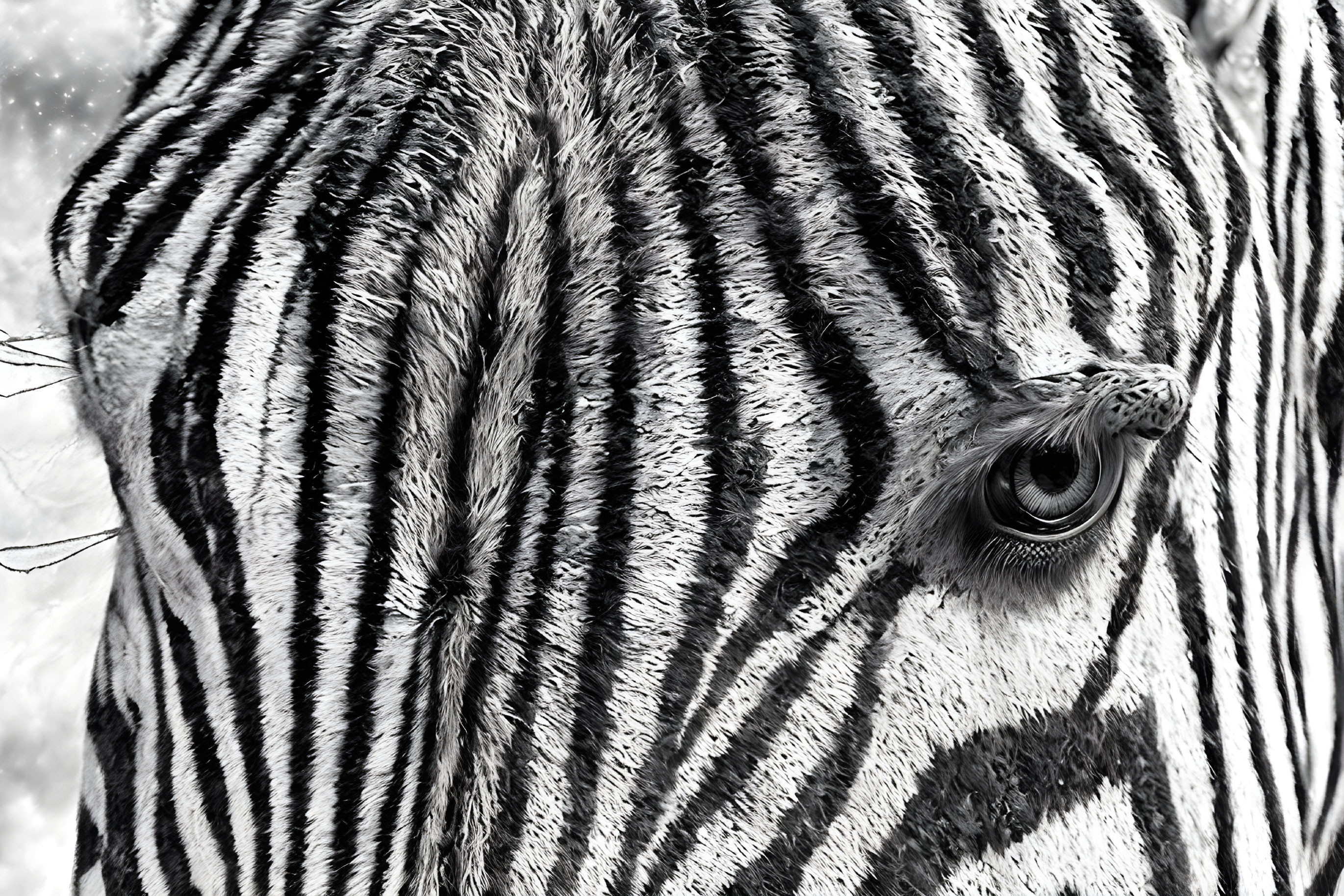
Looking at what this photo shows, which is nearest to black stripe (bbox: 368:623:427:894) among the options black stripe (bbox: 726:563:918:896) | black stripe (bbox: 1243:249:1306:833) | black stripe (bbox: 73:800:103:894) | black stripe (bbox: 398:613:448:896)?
black stripe (bbox: 398:613:448:896)

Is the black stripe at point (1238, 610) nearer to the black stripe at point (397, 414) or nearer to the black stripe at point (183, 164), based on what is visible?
the black stripe at point (397, 414)

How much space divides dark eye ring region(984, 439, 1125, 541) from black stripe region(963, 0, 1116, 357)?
0.08m

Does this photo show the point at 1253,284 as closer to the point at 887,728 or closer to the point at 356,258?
the point at 887,728

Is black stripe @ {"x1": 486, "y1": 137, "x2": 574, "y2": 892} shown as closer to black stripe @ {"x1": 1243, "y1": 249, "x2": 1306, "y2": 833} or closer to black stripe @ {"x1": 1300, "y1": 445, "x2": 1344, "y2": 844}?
black stripe @ {"x1": 1243, "y1": 249, "x2": 1306, "y2": 833}

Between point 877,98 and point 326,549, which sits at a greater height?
point 877,98

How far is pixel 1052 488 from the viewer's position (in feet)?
2.63

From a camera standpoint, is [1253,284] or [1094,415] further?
[1253,284]

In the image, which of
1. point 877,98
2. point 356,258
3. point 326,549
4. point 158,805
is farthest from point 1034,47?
point 158,805

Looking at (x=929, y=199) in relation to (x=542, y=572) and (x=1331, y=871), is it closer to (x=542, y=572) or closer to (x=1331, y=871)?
(x=542, y=572)

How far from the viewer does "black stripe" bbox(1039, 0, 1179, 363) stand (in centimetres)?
81

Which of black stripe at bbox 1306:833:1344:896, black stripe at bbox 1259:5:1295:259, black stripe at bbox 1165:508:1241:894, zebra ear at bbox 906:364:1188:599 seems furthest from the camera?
black stripe at bbox 1306:833:1344:896

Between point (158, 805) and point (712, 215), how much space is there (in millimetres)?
679

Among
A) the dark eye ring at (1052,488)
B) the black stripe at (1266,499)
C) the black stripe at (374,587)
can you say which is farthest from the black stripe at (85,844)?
the black stripe at (1266,499)

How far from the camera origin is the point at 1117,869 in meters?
0.82
